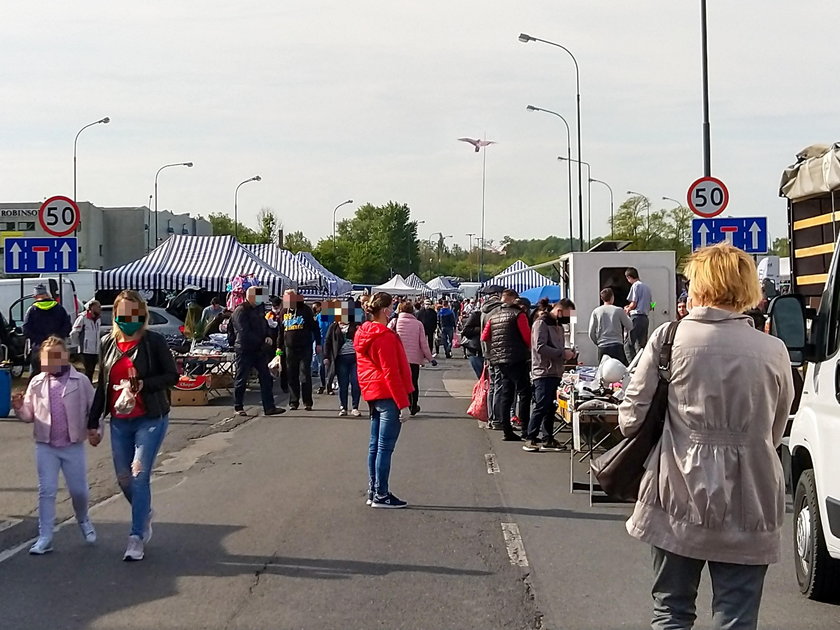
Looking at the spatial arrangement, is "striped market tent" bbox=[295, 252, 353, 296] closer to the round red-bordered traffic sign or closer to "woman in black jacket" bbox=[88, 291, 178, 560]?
the round red-bordered traffic sign

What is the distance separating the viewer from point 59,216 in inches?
609

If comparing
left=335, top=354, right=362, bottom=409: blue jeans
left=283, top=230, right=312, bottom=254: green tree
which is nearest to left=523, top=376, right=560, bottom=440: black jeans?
left=335, top=354, right=362, bottom=409: blue jeans

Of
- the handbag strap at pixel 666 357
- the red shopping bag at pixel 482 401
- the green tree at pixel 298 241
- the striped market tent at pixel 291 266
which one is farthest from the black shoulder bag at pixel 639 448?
the green tree at pixel 298 241

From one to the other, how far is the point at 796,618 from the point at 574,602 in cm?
124

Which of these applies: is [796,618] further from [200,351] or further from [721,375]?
[200,351]

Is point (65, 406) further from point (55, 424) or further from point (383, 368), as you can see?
point (383, 368)

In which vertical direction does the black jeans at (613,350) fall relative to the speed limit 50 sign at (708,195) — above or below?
below

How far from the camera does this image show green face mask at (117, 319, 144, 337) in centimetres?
711

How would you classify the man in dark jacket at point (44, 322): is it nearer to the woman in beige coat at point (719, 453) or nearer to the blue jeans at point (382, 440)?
the blue jeans at point (382, 440)

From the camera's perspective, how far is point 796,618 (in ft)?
19.0

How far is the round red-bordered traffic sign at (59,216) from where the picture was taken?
50.4ft

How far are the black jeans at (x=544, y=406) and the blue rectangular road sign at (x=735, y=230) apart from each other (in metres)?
4.25

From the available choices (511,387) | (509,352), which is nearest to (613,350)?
(511,387)

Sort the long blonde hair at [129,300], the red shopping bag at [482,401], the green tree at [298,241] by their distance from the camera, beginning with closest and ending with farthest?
the long blonde hair at [129,300] < the red shopping bag at [482,401] < the green tree at [298,241]
